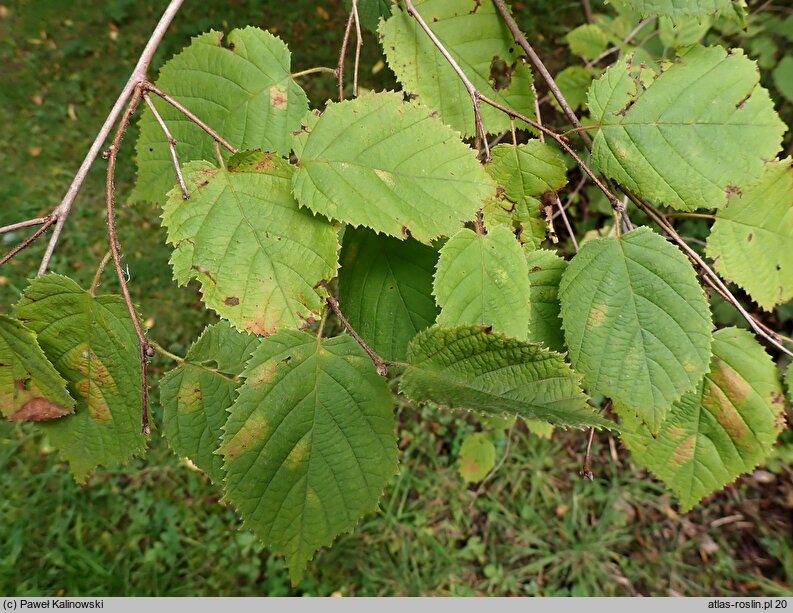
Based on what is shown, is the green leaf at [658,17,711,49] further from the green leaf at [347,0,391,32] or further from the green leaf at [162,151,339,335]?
the green leaf at [162,151,339,335]

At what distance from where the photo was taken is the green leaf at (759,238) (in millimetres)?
1076

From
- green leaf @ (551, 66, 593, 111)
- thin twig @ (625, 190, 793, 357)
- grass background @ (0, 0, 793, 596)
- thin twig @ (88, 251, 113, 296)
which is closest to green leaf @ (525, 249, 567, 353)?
thin twig @ (625, 190, 793, 357)

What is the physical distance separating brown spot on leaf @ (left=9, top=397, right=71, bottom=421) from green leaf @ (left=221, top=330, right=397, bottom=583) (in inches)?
12.1

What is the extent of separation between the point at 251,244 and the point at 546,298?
51 cm

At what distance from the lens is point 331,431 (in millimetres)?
901

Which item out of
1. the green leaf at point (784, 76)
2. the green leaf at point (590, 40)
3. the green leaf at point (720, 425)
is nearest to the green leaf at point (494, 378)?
the green leaf at point (720, 425)

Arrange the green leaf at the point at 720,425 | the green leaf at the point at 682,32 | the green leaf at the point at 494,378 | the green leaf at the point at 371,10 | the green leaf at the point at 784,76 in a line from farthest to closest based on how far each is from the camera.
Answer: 1. the green leaf at the point at 784,76
2. the green leaf at the point at 682,32
3. the green leaf at the point at 371,10
4. the green leaf at the point at 720,425
5. the green leaf at the point at 494,378

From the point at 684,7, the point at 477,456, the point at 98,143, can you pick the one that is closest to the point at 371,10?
the point at 684,7

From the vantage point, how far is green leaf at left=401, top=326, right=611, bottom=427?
2.27 ft

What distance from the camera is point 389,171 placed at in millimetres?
848

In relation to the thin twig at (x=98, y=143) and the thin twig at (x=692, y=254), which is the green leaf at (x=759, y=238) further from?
the thin twig at (x=98, y=143)

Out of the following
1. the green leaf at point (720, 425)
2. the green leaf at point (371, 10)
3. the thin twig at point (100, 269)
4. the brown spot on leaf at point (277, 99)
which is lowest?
the green leaf at point (720, 425)

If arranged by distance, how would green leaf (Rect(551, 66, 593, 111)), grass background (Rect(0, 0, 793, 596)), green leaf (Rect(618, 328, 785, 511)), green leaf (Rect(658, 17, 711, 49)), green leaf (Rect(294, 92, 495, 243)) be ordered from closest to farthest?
green leaf (Rect(294, 92, 495, 243)) < green leaf (Rect(618, 328, 785, 511)) < green leaf (Rect(658, 17, 711, 49)) < green leaf (Rect(551, 66, 593, 111)) < grass background (Rect(0, 0, 793, 596))

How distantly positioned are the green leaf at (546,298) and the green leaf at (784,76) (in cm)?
190
